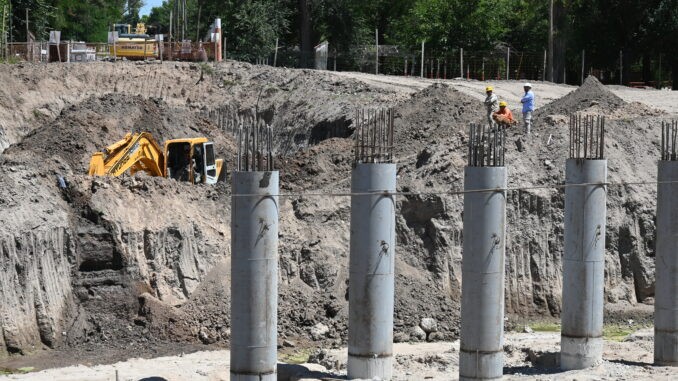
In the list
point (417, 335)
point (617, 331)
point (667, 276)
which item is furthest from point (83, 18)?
point (667, 276)

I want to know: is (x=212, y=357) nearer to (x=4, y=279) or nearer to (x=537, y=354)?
(x=4, y=279)

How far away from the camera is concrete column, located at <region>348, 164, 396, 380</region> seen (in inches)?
743

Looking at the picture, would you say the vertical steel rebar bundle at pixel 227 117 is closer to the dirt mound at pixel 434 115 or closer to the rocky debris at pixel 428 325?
the dirt mound at pixel 434 115

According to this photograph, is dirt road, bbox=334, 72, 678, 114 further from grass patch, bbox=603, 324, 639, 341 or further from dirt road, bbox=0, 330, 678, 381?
dirt road, bbox=0, 330, 678, 381

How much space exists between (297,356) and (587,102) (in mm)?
12380

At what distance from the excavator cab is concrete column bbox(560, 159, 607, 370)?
38.2 feet

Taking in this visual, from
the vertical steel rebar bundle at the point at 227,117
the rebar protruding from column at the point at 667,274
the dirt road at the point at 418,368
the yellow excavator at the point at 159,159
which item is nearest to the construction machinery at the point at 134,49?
the vertical steel rebar bundle at the point at 227,117

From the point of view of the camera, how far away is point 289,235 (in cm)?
2583

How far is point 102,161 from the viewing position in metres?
28.3

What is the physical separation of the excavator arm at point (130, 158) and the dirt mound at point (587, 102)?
32.2 feet

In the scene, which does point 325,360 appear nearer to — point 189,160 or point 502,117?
point 502,117

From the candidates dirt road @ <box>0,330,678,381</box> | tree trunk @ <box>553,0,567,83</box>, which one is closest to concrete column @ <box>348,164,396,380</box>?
dirt road @ <box>0,330,678,381</box>

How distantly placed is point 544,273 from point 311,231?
5.11 meters

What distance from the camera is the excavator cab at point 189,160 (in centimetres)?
2969
